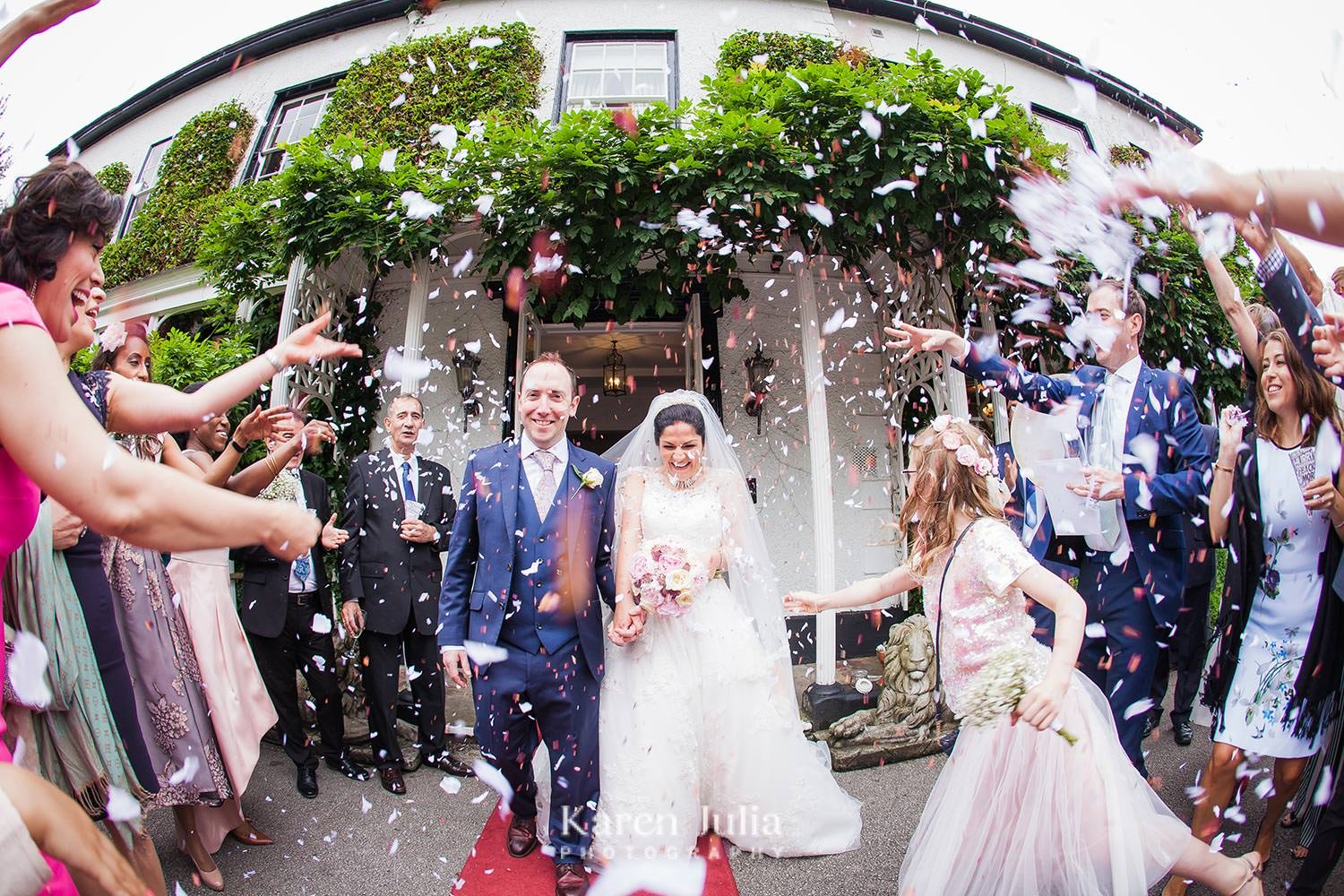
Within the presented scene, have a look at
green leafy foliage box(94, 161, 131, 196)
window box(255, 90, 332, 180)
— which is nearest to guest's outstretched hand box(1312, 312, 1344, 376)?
window box(255, 90, 332, 180)

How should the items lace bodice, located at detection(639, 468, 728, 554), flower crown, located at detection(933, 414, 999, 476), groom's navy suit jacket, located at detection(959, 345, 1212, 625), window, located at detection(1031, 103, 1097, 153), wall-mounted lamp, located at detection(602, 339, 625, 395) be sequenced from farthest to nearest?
window, located at detection(1031, 103, 1097, 153) → wall-mounted lamp, located at detection(602, 339, 625, 395) → lace bodice, located at detection(639, 468, 728, 554) → groom's navy suit jacket, located at detection(959, 345, 1212, 625) → flower crown, located at detection(933, 414, 999, 476)

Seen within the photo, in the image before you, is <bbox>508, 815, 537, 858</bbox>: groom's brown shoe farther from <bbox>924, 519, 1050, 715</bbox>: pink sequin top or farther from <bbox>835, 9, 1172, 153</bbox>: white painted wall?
<bbox>835, 9, 1172, 153</bbox>: white painted wall

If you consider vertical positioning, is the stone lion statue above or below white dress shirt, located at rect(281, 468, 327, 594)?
below

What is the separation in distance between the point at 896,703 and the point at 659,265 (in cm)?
378

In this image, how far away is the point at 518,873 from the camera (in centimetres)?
315

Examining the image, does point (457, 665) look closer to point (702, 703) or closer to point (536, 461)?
point (536, 461)

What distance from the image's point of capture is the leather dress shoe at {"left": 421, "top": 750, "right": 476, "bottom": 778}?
4.35 m

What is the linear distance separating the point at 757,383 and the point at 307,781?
5.37 m

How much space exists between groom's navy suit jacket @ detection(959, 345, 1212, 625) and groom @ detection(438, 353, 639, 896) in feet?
6.81

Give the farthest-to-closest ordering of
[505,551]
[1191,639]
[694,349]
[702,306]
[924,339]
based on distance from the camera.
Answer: [694,349]
[702,306]
[1191,639]
[505,551]
[924,339]

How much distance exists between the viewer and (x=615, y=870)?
307 centimetres

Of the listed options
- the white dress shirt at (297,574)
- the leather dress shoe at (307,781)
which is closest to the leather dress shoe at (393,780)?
the leather dress shoe at (307,781)

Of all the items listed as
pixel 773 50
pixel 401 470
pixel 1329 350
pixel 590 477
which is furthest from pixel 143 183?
pixel 1329 350

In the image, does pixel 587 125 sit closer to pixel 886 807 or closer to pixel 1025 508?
pixel 1025 508
